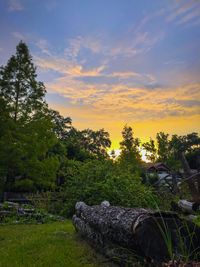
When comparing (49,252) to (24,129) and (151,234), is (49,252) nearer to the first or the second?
(151,234)

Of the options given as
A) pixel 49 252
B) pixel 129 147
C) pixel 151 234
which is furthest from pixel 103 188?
pixel 129 147

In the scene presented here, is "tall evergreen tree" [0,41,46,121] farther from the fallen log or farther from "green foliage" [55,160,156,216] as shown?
the fallen log

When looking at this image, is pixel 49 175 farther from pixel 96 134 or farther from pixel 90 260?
pixel 96 134

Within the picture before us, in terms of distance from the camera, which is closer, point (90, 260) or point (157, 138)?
point (90, 260)

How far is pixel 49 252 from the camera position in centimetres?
779

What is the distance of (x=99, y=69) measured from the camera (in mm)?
19438

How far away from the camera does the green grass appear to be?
6.98 m

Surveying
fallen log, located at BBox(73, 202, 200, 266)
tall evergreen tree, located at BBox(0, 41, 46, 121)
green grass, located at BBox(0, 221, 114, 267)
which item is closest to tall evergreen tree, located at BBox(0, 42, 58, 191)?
tall evergreen tree, located at BBox(0, 41, 46, 121)

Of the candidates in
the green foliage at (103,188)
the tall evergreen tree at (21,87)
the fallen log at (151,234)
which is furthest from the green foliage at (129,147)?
the fallen log at (151,234)

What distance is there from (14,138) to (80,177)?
8.67m

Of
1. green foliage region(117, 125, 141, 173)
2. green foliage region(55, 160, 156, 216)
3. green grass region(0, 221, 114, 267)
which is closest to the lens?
green grass region(0, 221, 114, 267)

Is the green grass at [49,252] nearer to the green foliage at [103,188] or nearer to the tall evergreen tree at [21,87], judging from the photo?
the green foliage at [103,188]

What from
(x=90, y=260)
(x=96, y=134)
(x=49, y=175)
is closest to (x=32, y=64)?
(x=49, y=175)

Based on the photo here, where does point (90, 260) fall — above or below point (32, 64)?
below
